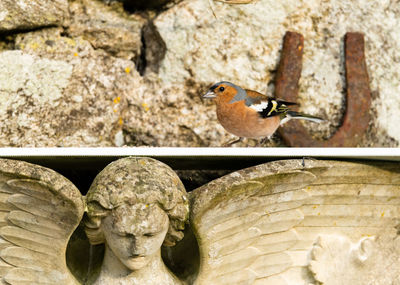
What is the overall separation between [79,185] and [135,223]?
413 millimetres

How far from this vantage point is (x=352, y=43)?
2084 millimetres

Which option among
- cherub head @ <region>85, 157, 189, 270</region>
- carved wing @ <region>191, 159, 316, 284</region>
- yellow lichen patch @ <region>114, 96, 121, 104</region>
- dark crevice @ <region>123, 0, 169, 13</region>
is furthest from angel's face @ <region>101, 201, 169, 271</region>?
dark crevice @ <region>123, 0, 169, 13</region>

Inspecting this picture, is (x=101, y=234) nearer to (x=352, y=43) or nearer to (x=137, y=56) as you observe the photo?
(x=137, y=56)

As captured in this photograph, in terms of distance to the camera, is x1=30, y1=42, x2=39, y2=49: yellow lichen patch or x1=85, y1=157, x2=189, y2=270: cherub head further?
x1=30, y1=42, x2=39, y2=49: yellow lichen patch

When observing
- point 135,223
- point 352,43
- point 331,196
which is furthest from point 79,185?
point 352,43

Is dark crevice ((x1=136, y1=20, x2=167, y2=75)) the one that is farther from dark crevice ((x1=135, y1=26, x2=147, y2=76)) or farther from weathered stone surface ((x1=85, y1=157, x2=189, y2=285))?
weathered stone surface ((x1=85, y1=157, x2=189, y2=285))

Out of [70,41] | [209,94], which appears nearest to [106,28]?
[70,41]

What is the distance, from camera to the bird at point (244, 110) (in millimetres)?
1855

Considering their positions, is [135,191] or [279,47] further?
[279,47]

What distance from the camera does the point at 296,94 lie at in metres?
2.03

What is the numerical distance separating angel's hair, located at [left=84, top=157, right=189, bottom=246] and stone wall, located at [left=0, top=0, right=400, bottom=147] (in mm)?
478

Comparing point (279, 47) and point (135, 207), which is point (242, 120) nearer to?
point (279, 47)

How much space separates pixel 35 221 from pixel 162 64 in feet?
2.56

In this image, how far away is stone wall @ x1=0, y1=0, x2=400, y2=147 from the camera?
1.89 meters
